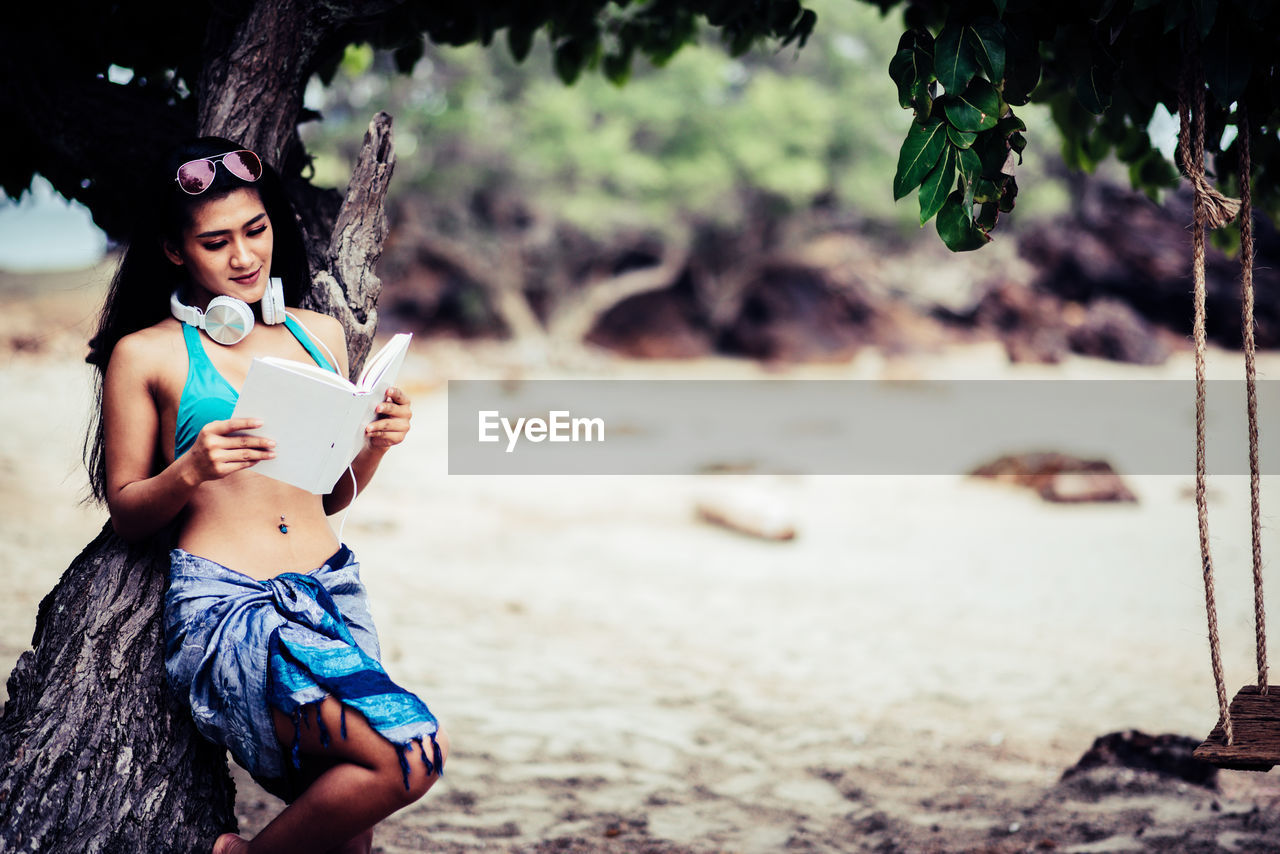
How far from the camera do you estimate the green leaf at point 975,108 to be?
7.11ft

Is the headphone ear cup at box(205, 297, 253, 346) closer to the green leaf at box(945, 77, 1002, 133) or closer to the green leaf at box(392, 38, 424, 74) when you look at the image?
the green leaf at box(945, 77, 1002, 133)

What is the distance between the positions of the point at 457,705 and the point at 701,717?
106cm

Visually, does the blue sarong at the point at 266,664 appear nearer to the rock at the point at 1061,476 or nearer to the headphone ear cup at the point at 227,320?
the headphone ear cup at the point at 227,320

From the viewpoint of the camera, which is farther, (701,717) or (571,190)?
(571,190)

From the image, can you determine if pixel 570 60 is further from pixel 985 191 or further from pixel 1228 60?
pixel 1228 60

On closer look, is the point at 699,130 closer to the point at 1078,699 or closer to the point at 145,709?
the point at 1078,699

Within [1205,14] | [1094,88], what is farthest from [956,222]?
[1205,14]

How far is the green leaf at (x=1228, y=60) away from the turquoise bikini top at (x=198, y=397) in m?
2.08

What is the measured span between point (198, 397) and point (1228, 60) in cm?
217

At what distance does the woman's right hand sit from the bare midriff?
0.21 metres

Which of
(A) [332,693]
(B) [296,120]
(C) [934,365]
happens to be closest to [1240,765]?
(A) [332,693]

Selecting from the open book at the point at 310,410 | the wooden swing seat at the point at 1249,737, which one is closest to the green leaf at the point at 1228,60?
the wooden swing seat at the point at 1249,737

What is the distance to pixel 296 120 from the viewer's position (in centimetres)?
282

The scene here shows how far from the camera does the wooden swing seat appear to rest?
2055mm
